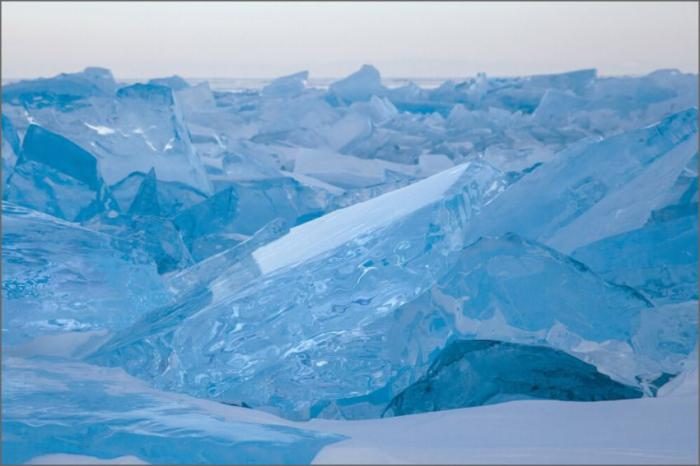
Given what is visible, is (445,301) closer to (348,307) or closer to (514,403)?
(348,307)

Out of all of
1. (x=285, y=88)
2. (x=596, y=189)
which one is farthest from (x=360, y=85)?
(x=596, y=189)

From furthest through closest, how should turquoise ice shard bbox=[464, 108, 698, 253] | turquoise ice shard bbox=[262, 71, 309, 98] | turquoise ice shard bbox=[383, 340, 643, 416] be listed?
turquoise ice shard bbox=[262, 71, 309, 98]
turquoise ice shard bbox=[464, 108, 698, 253]
turquoise ice shard bbox=[383, 340, 643, 416]

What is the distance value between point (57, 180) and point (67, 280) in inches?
49.6

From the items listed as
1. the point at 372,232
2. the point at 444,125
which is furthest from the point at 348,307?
the point at 444,125

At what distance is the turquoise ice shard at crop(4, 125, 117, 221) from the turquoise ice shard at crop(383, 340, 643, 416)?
1865 millimetres

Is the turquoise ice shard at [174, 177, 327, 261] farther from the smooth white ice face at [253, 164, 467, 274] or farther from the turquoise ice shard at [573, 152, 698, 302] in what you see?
the turquoise ice shard at [573, 152, 698, 302]

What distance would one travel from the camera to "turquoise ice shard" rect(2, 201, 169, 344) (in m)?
1.91

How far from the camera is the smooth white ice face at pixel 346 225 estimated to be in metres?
1.78

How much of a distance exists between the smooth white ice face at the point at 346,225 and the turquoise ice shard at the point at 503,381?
360 mm

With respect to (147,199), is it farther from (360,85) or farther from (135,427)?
(360,85)

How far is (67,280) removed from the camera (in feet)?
6.59

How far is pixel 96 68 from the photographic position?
9180 mm

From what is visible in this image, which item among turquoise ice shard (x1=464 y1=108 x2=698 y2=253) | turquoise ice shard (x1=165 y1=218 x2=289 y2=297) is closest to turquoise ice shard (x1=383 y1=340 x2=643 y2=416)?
turquoise ice shard (x1=165 y1=218 x2=289 y2=297)

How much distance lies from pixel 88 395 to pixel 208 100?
7.12 m
